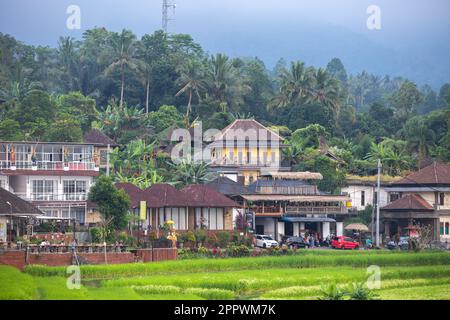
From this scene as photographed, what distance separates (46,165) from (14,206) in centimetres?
1020

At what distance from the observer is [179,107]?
10475 centimetres

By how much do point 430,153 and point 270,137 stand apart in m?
15.3

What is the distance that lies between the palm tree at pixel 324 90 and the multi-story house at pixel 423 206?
25.0m

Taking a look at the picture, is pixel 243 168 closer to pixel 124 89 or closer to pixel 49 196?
pixel 49 196

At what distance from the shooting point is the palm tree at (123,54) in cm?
10450

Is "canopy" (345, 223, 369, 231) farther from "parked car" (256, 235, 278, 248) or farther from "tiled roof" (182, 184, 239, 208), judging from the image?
"tiled roof" (182, 184, 239, 208)

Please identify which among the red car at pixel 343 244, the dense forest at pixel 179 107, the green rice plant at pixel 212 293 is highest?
the dense forest at pixel 179 107

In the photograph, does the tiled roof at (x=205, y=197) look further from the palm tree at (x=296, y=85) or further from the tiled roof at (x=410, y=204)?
the palm tree at (x=296, y=85)

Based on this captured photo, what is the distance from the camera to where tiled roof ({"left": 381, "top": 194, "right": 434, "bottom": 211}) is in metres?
73.2

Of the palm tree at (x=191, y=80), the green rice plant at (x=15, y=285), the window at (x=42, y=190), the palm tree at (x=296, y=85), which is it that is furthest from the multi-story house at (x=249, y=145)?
the green rice plant at (x=15, y=285)

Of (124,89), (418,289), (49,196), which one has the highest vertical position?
(124,89)

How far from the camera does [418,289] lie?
158 ft
